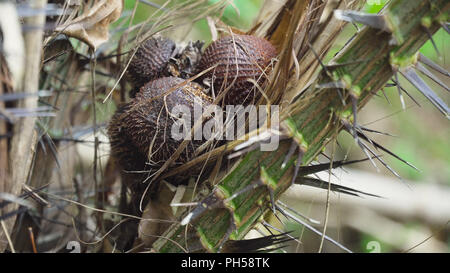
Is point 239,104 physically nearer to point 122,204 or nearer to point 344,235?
point 122,204

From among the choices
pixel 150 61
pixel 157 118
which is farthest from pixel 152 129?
pixel 150 61

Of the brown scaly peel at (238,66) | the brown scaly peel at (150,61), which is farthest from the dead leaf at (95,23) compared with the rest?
the brown scaly peel at (238,66)

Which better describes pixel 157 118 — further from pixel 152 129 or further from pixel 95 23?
pixel 95 23

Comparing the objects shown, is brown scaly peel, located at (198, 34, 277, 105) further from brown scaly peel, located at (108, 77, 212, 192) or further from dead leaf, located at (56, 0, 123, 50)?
dead leaf, located at (56, 0, 123, 50)

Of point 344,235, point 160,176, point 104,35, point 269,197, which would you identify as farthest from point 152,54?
point 344,235

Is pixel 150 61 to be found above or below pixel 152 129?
above

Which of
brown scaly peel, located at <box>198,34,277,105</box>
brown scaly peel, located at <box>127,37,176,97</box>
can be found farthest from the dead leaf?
brown scaly peel, located at <box>198,34,277,105</box>
